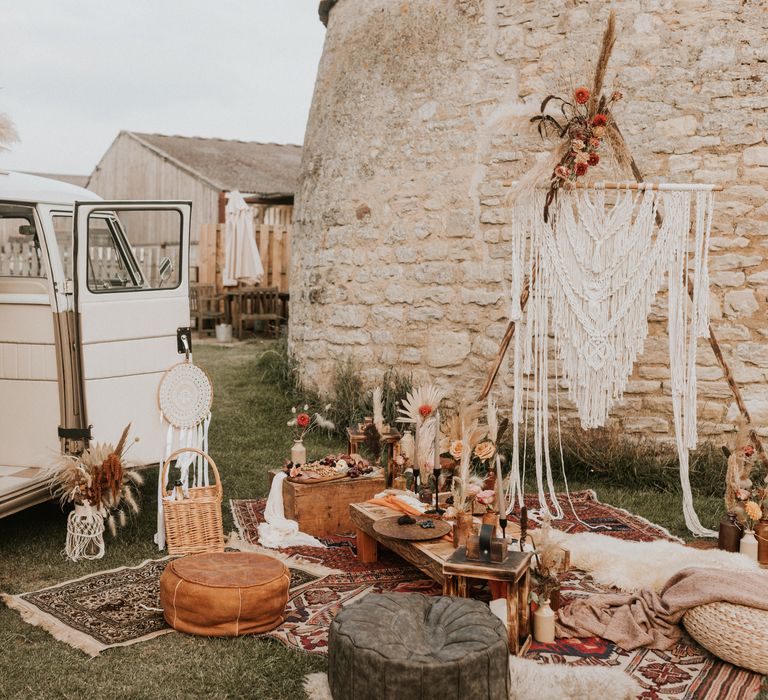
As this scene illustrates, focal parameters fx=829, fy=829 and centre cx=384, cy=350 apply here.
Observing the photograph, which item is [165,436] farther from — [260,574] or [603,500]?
[603,500]

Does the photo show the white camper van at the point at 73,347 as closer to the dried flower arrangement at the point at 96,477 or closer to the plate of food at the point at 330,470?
the dried flower arrangement at the point at 96,477

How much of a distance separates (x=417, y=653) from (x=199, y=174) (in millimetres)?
18790

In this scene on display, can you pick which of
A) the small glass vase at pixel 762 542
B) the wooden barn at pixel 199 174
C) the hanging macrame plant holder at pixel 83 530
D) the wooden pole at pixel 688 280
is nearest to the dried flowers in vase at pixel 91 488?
the hanging macrame plant holder at pixel 83 530

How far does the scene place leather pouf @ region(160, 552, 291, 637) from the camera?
4.02 metres

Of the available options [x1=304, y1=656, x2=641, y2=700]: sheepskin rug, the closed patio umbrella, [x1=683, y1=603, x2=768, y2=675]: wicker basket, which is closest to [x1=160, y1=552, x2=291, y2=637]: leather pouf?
[x1=304, y1=656, x2=641, y2=700]: sheepskin rug


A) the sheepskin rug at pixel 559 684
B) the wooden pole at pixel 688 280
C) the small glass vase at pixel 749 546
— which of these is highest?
the wooden pole at pixel 688 280

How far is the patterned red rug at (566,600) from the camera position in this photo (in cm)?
370

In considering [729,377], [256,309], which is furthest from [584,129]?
[256,309]

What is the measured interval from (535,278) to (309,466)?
6.61ft

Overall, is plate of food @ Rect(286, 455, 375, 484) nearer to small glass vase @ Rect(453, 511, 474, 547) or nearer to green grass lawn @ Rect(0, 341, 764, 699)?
green grass lawn @ Rect(0, 341, 764, 699)

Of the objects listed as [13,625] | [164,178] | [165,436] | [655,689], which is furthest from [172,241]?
[655,689]

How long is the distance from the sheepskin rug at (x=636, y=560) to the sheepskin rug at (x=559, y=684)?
2.48 ft

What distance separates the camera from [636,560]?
16.1 feet

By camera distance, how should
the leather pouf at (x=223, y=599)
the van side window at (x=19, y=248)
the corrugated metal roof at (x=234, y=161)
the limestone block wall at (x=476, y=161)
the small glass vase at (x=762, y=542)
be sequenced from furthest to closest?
the corrugated metal roof at (x=234, y=161) → the limestone block wall at (x=476, y=161) → the van side window at (x=19, y=248) → the small glass vase at (x=762, y=542) → the leather pouf at (x=223, y=599)
